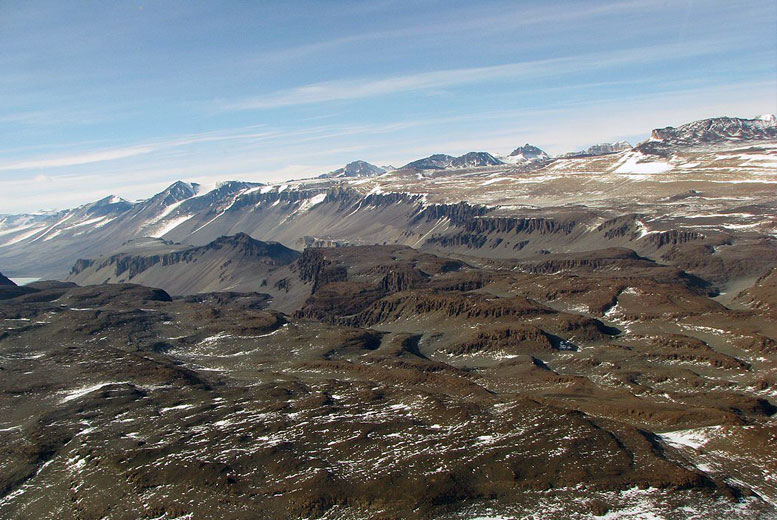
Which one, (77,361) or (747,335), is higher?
(77,361)

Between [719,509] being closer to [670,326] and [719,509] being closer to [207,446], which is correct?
[207,446]

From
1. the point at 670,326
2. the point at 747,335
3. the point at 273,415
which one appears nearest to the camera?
the point at 273,415

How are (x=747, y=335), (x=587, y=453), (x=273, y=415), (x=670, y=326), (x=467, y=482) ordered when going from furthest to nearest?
(x=670, y=326)
(x=747, y=335)
(x=273, y=415)
(x=587, y=453)
(x=467, y=482)

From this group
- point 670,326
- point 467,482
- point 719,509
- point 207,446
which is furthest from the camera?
point 670,326

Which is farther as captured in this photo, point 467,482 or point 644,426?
point 644,426

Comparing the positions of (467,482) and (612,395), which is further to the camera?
(612,395)

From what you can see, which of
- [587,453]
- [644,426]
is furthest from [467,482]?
[644,426]

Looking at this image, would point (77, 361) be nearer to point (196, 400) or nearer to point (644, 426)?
point (196, 400)

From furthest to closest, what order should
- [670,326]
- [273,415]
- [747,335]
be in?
1. [670,326]
2. [747,335]
3. [273,415]

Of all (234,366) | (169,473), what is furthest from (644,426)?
(234,366)
